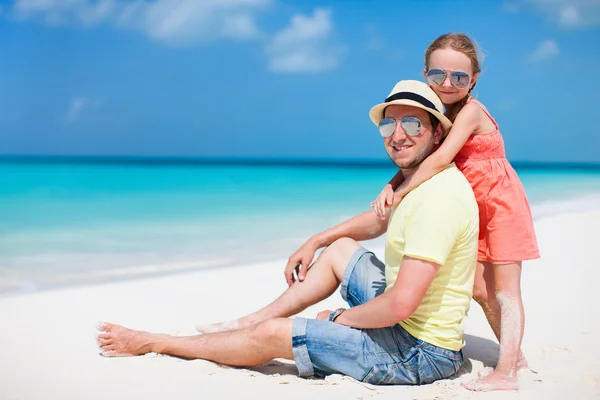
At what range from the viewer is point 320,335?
2.95m

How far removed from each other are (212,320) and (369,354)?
1.94 m

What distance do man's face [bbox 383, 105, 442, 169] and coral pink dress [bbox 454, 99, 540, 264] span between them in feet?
1.03

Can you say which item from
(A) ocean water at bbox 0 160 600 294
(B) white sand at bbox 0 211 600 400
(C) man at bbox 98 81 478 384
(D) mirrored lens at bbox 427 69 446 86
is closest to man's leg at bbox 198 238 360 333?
(C) man at bbox 98 81 478 384

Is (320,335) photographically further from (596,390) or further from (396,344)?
(596,390)

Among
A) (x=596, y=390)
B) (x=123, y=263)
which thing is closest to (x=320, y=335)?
(x=596, y=390)

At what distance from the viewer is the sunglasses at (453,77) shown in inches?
124

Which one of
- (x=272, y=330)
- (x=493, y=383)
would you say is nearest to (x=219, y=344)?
(x=272, y=330)

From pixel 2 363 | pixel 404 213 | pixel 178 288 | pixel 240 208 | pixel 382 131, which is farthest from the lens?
pixel 240 208

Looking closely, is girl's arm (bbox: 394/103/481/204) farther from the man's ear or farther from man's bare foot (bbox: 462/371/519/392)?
man's bare foot (bbox: 462/371/519/392)

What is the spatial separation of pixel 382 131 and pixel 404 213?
0.48m

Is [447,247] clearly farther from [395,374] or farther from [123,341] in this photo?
[123,341]

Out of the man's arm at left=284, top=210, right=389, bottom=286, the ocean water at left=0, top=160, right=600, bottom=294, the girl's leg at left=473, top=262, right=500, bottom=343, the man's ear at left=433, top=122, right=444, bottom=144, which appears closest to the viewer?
the man's ear at left=433, top=122, right=444, bottom=144

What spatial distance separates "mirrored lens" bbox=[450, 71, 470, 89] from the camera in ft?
10.4

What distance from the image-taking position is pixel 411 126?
299 cm
